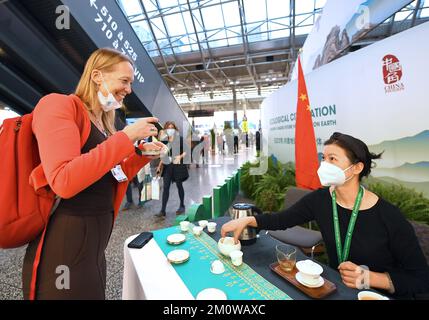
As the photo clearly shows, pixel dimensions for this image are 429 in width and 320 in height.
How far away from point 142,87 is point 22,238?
13.0 feet

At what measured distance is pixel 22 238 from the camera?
0.76 meters

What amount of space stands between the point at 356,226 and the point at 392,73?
2.19 metres

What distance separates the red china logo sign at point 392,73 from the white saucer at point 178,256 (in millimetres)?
2757

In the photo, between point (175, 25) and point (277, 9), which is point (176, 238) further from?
point (175, 25)

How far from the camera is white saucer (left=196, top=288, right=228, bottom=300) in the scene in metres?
0.76

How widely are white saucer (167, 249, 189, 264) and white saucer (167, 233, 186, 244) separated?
123mm

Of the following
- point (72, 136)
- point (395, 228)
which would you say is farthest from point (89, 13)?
point (395, 228)

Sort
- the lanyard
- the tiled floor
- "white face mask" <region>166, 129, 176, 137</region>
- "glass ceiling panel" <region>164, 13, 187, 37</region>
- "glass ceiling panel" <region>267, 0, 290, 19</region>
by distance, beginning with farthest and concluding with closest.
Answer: "glass ceiling panel" <region>164, 13, 187, 37</region>
"glass ceiling panel" <region>267, 0, 290, 19</region>
"white face mask" <region>166, 129, 176, 137</region>
the tiled floor
the lanyard

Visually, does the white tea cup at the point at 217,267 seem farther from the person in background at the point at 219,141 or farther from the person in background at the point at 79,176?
the person in background at the point at 219,141

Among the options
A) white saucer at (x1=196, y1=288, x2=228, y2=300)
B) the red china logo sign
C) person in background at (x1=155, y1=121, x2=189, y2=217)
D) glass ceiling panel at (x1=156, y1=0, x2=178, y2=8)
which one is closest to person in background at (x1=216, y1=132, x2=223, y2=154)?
glass ceiling panel at (x1=156, y1=0, x2=178, y2=8)

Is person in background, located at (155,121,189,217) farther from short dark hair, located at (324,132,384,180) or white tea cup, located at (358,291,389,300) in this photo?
white tea cup, located at (358,291,389,300)

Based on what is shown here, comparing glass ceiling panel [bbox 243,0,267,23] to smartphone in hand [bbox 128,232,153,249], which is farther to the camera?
glass ceiling panel [bbox 243,0,267,23]


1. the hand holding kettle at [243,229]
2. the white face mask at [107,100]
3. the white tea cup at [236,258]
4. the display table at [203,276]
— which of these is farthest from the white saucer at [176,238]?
the white face mask at [107,100]
